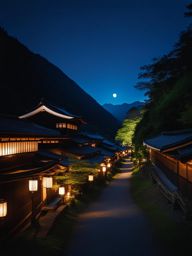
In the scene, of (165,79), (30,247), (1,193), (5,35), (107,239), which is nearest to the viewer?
(30,247)

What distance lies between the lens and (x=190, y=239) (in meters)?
11.5

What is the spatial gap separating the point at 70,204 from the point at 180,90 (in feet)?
43.4

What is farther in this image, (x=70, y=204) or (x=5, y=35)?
(x=5, y=35)

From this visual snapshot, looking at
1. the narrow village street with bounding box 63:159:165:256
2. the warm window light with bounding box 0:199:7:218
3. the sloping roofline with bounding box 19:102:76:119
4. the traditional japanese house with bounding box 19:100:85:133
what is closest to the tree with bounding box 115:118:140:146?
the traditional japanese house with bounding box 19:100:85:133

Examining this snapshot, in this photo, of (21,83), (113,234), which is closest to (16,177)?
(113,234)

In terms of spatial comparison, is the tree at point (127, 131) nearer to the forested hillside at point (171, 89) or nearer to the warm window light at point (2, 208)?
the forested hillside at point (171, 89)

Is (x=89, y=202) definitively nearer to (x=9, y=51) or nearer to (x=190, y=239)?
(x=190, y=239)

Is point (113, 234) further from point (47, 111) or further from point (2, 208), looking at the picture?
point (47, 111)

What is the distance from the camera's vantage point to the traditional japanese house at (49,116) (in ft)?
112

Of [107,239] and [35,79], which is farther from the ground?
[35,79]

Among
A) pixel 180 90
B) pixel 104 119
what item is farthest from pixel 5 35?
pixel 104 119

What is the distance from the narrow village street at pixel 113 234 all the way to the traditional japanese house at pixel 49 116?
1613 cm

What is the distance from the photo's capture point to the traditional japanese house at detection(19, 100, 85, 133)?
3425cm

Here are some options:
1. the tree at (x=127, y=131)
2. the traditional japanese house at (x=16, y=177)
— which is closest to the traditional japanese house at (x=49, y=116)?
the traditional japanese house at (x=16, y=177)
